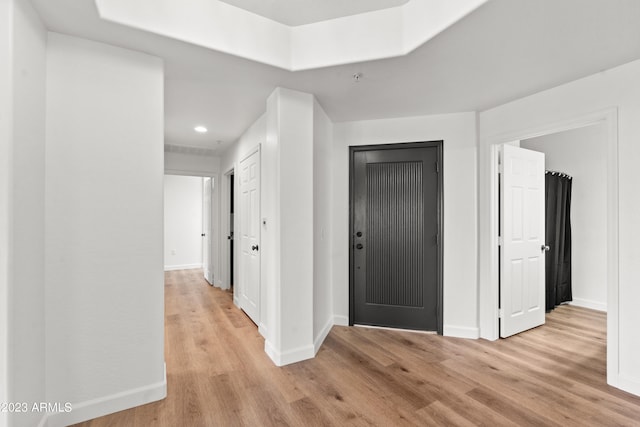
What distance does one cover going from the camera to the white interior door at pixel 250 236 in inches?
132

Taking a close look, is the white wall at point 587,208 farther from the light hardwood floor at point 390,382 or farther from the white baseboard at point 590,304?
the light hardwood floor at point 390,382

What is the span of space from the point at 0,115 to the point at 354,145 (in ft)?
9.29

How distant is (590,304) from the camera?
4051 mm

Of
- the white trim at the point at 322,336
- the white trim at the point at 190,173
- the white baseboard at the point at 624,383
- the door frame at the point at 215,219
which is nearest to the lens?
the white baseboard at the point at 624,383

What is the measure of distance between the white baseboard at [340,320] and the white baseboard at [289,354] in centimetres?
87

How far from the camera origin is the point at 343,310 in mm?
3488

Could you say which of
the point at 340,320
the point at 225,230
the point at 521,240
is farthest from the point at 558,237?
the point at 225,230

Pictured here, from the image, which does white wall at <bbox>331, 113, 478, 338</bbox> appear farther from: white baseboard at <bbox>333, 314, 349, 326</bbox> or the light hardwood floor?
white baseboard at <bbox>333, 314, 349, 326</bbox>

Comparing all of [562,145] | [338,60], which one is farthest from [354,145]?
[562,145]

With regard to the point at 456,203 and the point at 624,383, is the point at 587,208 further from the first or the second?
the point at 624,383

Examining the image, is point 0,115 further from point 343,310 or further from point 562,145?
point 562,145

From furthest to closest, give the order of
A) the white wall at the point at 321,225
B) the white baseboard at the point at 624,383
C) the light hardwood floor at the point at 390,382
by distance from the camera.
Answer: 1. the white wall at the point at 321,225
2. the white baseboard at the point at 624,383
3. the light hardwood floor at the point at 390,382

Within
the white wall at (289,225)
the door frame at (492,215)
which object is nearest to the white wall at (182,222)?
the white wall at (289,225)

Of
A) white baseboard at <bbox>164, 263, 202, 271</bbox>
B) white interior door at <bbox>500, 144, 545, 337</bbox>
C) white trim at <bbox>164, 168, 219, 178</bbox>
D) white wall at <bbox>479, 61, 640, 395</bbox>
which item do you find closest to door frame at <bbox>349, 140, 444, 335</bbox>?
white interior door at <bbox>500, 144, 545, 337</bbox>
